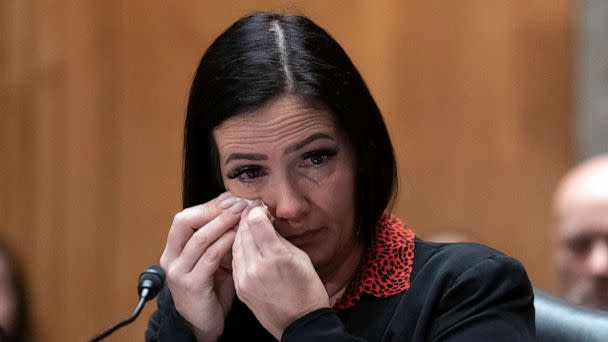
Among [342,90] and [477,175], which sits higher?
[342,90]

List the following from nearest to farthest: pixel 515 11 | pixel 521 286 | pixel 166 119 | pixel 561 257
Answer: pixel 521 286
pixel 561 257
pixel 515 11
pixel 166 119

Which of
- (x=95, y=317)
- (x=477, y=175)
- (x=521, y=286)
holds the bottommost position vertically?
(x=95, y=317)

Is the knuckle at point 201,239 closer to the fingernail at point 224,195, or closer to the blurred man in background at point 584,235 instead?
the fingernail at point 224,195

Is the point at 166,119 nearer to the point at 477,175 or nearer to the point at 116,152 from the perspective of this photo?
the point at 116,152

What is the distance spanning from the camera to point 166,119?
4176 millimetres

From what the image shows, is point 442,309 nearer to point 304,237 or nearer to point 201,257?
point 304,237

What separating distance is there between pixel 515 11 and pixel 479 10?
0.13m

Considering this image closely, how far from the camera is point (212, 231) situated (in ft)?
6.11

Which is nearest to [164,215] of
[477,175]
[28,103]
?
[28,103]

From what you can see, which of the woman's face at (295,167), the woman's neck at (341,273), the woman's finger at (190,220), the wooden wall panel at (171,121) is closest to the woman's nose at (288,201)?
the woman's face at (295,167)

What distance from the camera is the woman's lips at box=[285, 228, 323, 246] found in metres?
1.85

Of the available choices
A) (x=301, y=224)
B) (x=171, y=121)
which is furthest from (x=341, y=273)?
(x=171, y=121)

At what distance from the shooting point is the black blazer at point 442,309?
168 cm

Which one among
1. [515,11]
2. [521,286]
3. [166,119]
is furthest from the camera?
[166,119]
